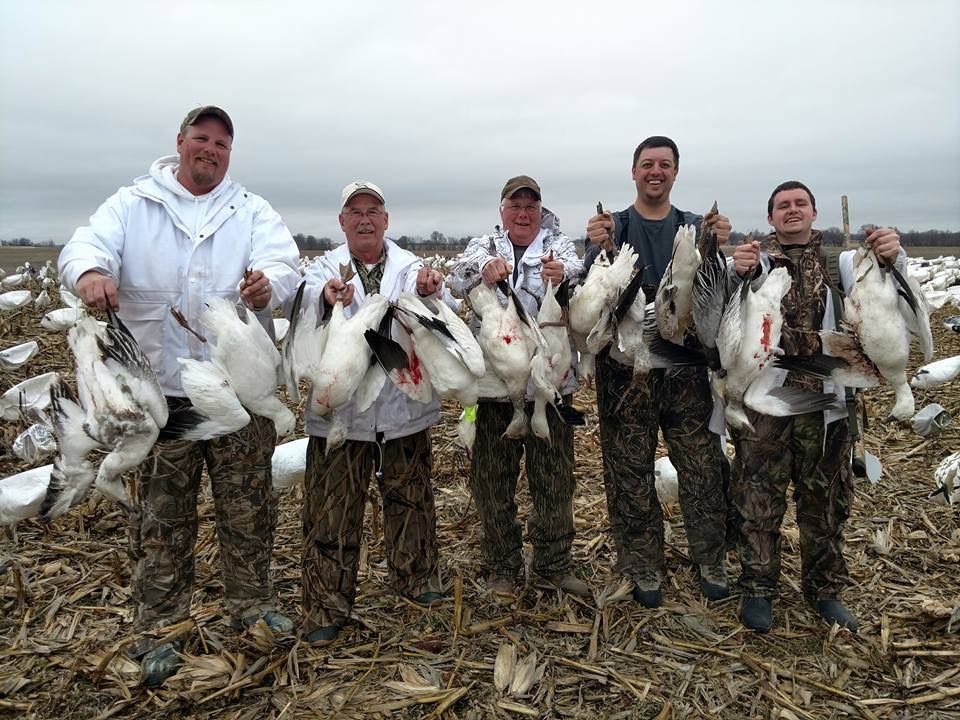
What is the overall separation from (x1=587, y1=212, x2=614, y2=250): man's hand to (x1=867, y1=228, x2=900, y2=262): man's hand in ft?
4.59

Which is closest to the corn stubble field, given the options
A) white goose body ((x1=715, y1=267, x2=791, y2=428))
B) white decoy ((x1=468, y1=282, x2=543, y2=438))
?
white decoy ((x1=468, y1=282, x2=543, y2=438))

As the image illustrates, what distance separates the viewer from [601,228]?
3.79m

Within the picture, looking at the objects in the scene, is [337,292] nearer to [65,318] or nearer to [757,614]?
[65,318]

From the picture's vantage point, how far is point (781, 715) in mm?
3240

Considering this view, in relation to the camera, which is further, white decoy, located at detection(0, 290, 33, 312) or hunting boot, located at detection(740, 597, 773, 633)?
white decoy, located at detection(0, 290, 33, 312)

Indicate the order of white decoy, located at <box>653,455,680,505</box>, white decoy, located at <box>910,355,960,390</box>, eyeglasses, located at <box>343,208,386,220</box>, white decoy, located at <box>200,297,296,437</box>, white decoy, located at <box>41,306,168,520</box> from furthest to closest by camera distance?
white decoy, located at <box>910,355,960,390</box>, white decoy, located at <box>653,455,680,505</box>, eyeglasses, located at <box>343,208,386,220</box>, white decoy, located at <box>200,297,296,437</box>, white decoy, located at <box>41,306,168,520</box>

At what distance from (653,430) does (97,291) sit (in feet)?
10.8

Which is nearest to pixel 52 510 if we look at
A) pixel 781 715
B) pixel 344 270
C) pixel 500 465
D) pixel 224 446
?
pixel 224 446

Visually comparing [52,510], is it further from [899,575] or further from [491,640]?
[899,575]

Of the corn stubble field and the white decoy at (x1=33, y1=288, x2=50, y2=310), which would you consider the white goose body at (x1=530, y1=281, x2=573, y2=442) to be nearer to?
the corn stubble field

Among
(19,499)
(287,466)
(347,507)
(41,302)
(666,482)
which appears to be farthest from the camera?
(41,302)

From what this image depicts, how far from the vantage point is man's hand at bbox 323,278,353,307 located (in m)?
3.49

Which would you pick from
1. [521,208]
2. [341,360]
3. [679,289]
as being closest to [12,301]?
[341,360]

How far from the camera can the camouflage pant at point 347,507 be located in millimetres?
3867
